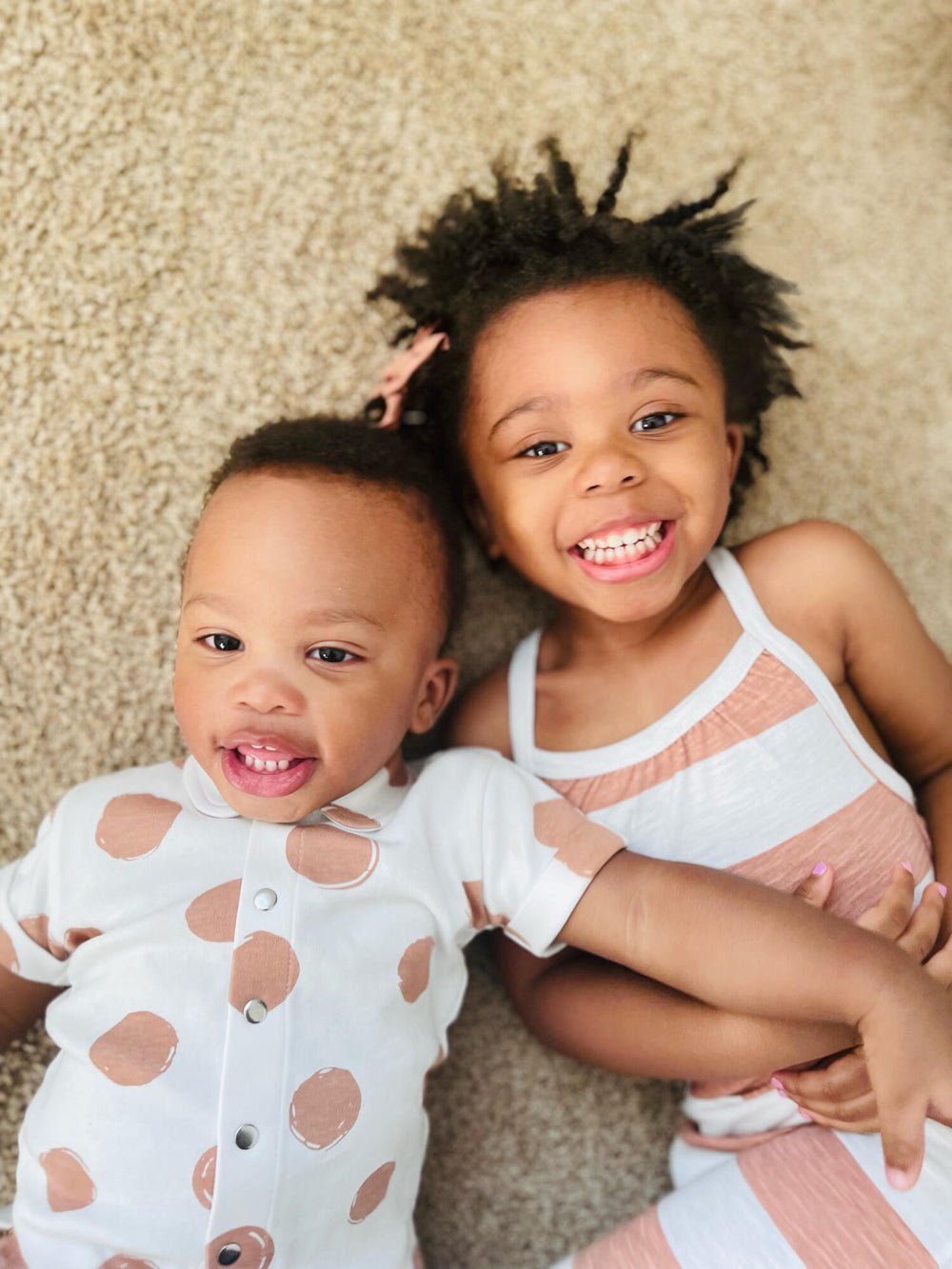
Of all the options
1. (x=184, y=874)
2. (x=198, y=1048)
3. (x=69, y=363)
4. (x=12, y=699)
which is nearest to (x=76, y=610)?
(x=12, y=699)

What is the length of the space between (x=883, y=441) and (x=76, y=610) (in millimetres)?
1054

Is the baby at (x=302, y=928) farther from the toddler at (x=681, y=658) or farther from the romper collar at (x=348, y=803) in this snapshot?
the toddler at (x=681, y=658)

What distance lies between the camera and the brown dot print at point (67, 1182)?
0.91 metres

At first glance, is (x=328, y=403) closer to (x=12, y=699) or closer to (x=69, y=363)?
(x=69, y=363)

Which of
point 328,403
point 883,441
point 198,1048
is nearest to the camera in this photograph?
point 198,1048

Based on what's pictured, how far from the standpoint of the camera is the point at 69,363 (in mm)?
1211

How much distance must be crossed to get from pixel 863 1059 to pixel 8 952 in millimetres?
A: 833

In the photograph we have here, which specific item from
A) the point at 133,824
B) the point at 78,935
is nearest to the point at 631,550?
the point at 133,824

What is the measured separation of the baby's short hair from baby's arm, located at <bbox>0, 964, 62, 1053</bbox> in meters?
0.54

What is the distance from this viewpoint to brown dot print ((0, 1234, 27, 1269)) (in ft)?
3.12

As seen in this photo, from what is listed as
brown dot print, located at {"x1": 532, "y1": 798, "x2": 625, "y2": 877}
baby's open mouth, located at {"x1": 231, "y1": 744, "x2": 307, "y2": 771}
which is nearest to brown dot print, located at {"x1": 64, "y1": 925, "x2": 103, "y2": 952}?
baby's open mouth, located at {"x1": 231, "y1": 744, "x2": 307, "y2": 771}

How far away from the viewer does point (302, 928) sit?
0.96 meters

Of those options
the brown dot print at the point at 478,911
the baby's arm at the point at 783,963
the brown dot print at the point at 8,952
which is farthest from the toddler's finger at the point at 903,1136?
the brown dot print at the point at 8,952

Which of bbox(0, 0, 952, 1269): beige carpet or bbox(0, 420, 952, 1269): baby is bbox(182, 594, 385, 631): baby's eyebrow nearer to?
bbox(0, 420, 952, 1269): baby
